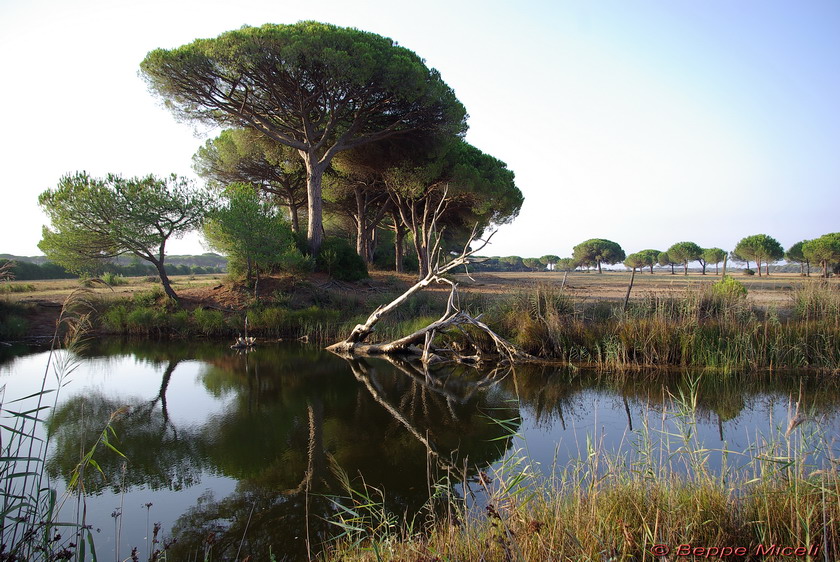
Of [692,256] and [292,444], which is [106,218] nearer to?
[292,444]

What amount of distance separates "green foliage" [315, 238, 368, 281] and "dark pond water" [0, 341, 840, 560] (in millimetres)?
9289

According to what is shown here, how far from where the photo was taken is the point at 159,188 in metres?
18.6

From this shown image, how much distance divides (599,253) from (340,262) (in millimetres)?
70468

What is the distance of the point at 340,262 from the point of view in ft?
70.8

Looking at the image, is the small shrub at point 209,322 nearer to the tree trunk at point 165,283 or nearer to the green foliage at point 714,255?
the tree trunk at point 165,283

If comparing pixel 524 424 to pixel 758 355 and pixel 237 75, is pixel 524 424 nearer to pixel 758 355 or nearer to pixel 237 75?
pixel 758 355

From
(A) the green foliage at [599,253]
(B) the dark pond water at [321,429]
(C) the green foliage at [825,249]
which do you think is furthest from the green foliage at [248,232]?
(A) the green foliage at [599,253]

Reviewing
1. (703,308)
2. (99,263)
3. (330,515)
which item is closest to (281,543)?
(330,515)

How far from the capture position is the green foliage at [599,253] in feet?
274

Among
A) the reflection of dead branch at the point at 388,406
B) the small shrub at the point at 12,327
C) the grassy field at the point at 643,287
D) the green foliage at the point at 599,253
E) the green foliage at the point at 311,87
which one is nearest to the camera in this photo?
the reflection of dead branch at the point at 388,406

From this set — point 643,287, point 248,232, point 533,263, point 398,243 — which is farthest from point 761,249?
point 248,232

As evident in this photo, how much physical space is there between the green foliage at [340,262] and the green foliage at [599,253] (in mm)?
68343

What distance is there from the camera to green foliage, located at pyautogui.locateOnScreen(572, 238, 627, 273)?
274 feet

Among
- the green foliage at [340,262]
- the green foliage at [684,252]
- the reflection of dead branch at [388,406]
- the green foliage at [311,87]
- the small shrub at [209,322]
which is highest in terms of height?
the green foliage at [311,87]
